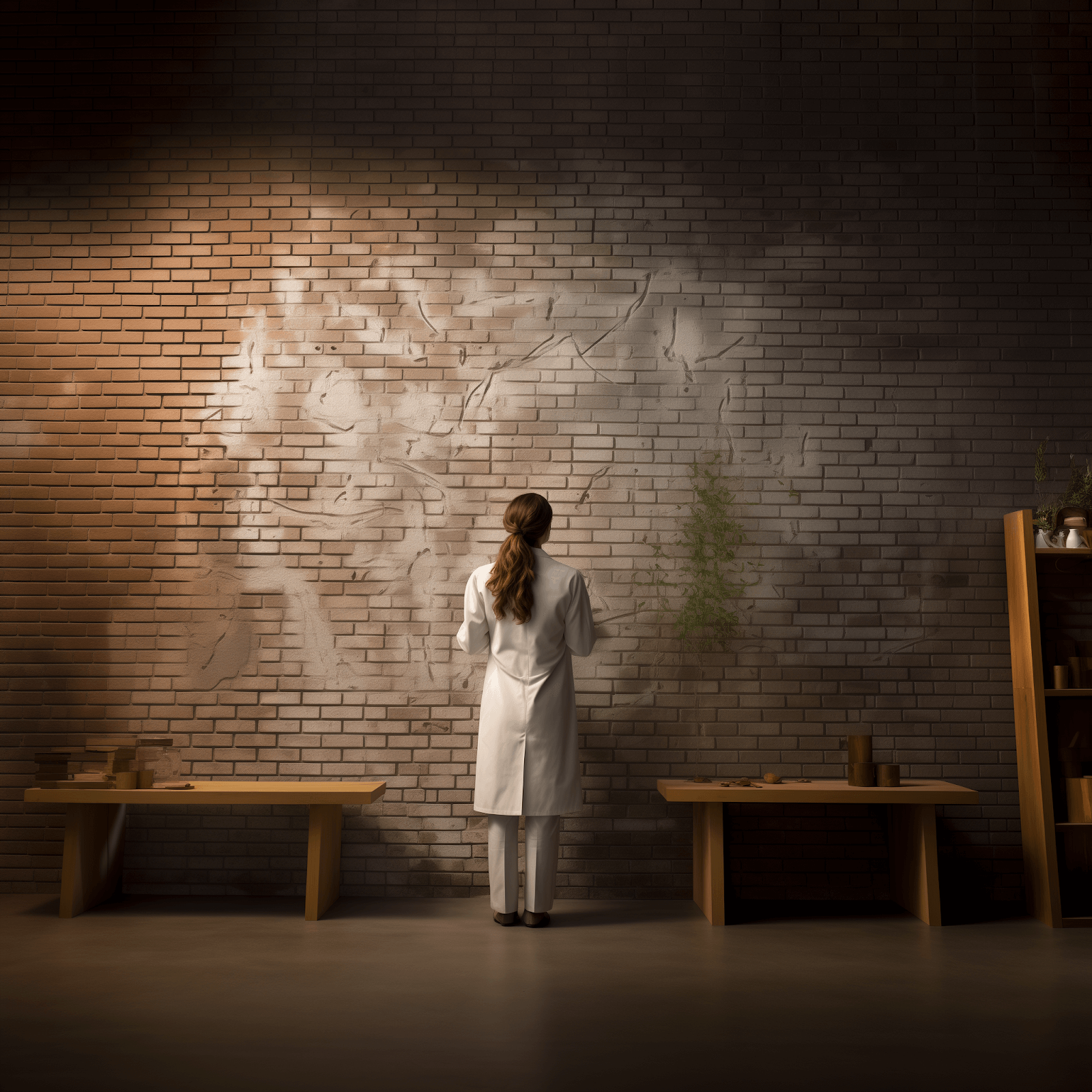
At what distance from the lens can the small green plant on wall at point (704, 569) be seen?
14.6 feet

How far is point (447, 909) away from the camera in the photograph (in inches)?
162

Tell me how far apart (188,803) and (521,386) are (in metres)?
2.46

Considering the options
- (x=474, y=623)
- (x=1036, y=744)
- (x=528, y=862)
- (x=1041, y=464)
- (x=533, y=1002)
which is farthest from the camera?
(x=1041, y=464)

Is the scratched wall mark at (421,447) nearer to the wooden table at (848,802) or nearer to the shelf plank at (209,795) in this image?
the shelf plank at (209,795)

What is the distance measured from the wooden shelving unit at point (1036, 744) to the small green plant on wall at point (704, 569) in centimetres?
125

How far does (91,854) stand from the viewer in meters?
4.06

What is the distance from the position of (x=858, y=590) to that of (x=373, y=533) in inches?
94.7

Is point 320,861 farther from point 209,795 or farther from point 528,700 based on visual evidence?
point 528,700

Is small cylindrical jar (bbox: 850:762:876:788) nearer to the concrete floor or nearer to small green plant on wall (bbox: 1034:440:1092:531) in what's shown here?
the concrete floor

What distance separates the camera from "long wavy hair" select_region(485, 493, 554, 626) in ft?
12.6

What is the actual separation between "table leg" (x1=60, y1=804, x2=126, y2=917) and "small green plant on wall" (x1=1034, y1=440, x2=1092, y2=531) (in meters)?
4.53

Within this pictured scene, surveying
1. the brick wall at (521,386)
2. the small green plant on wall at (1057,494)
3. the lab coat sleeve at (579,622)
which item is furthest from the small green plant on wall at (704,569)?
the small green plant on wall at (1057,494)

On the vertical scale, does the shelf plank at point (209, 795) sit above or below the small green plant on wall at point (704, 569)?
below

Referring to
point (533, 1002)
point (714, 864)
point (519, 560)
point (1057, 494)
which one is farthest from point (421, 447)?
point (1057, 494)
